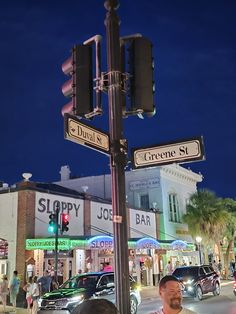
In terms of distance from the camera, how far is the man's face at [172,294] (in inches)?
164

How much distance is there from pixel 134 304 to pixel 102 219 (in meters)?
13.3

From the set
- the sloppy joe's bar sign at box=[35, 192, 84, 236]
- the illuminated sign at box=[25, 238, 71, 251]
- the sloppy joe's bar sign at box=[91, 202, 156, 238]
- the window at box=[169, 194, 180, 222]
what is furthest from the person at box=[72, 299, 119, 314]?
the window at box=[169, 194, 180, 222]

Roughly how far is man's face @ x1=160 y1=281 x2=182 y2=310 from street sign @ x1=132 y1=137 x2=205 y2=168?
1.90 meters

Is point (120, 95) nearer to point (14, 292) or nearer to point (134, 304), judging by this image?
point (134, 304)

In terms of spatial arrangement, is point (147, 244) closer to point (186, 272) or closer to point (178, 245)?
point (178, 245)

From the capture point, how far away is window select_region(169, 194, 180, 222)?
39650mm

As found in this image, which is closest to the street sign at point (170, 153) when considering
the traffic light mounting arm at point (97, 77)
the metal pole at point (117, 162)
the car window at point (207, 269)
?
the metal pole at point (117, 162)

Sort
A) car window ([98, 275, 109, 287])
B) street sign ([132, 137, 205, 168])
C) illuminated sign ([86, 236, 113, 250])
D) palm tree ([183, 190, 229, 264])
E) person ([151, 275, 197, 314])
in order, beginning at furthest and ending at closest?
palm tree ([183, 190, 229, 264]) → illuminated sign ([86, 236, 113, 250]) → car window ([98, 275, 109, 287]) → street sign ([132, 137, 205, 168]) → person ([151, 275, 197, 314])

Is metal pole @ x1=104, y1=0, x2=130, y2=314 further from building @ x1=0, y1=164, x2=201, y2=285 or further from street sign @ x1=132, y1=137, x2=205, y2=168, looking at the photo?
building @ x1=0, y1=164, x2=201, y2=285

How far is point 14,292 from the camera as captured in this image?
20.0 m

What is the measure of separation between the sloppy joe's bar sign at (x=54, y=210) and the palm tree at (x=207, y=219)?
14.4m

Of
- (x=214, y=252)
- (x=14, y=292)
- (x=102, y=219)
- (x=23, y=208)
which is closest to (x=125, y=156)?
(x=14, y=292)

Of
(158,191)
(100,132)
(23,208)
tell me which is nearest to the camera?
(100,132)

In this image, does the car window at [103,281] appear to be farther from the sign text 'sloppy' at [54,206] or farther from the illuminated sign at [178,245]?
the illuminated sign at [178,245]
